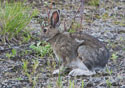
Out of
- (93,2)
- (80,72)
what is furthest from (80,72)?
(93,2)

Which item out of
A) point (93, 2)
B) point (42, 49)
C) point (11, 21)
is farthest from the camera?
point (93, 2)

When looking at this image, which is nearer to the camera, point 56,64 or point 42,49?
point 56,64

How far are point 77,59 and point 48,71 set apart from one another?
56cm

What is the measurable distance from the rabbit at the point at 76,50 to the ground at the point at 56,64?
0.17m

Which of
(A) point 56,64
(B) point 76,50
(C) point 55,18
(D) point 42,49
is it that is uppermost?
(C) point 55,18

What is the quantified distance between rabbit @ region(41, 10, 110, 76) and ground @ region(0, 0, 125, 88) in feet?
0.56

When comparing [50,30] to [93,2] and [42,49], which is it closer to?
[42,49]

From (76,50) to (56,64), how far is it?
62 cm

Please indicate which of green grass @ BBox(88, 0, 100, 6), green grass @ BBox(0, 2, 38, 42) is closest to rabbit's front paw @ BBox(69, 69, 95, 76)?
green grass @ BBox(0, 2, 38, 42)

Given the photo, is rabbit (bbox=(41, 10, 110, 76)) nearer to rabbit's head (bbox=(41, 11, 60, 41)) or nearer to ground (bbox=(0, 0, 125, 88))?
rabbit's head (bbox=(41, 11, 60, 41))

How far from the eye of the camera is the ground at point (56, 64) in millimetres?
4943

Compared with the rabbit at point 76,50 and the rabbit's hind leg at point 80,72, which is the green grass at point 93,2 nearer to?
the rabbit at point 76,50

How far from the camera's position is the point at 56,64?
578 cm

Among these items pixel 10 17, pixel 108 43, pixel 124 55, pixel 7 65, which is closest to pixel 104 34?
pixel 108 43
